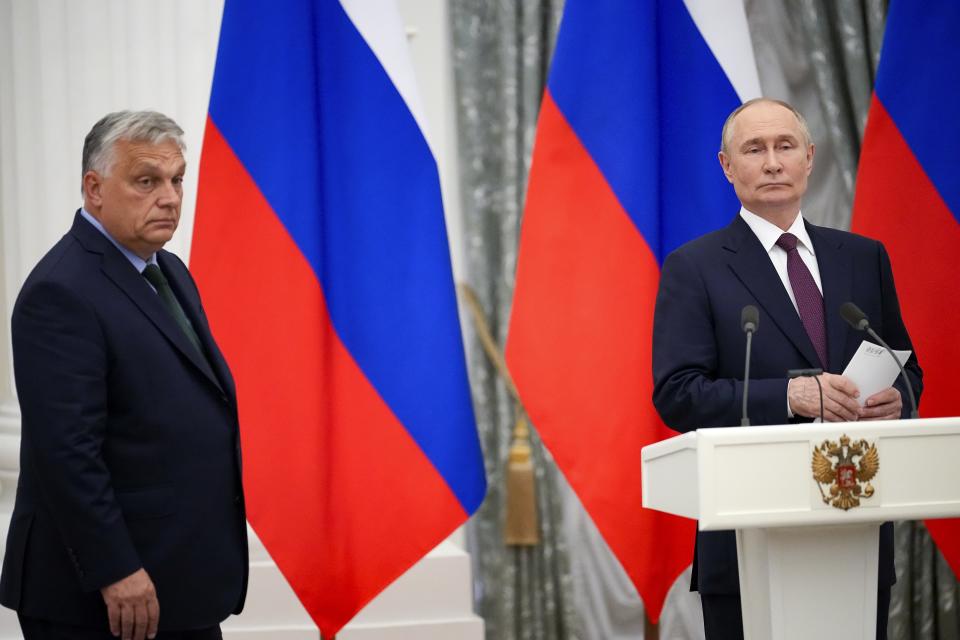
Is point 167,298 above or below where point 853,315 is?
above

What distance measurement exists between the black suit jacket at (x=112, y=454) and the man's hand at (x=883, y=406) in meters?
1.26

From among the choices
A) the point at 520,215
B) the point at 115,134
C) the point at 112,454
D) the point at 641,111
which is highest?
the point at 641,111

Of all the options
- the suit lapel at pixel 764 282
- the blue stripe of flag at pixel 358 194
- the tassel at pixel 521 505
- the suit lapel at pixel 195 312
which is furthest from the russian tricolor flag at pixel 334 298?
the tassel at pixel 521 505

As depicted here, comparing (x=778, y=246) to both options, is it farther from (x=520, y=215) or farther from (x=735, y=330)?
(x=520, y=215)

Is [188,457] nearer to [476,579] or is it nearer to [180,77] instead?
[180,77]

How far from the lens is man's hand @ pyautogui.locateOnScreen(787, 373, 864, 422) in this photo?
203 cm

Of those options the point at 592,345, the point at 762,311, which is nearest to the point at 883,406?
the point at 762,311

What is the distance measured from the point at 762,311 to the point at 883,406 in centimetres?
34

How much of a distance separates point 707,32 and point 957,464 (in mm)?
1919

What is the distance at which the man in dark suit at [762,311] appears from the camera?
217cm

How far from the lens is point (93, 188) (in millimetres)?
2107

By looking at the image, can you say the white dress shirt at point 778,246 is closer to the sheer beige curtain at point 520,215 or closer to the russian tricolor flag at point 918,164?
the russian tricolor flag at point 918,164

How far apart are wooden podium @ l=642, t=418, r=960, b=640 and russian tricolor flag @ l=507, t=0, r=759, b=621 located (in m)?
1.23

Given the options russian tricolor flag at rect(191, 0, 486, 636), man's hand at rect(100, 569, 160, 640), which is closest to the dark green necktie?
man's hand at rect(100, 569, 160, 640)
